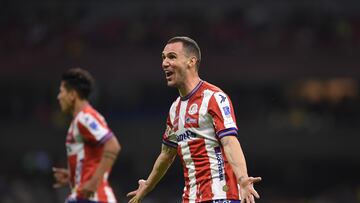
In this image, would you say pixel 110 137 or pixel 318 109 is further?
pixel 318 109

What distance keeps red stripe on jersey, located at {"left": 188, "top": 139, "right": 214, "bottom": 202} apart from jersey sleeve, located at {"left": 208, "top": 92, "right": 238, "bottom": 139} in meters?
0.23

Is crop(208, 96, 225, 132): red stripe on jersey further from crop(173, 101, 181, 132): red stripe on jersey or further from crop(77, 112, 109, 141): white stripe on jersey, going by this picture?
crop(77, 112, 109, 141): white stripe on jersey

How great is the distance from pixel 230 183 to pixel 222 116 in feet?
1.73

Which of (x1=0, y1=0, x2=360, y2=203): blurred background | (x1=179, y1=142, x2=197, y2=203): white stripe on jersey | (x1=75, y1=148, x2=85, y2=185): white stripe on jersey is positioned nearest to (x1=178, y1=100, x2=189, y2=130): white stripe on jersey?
(x1=179, y1=142, x2=197, y2=203): white stripe on jersey

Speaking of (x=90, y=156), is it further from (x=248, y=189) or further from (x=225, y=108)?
(x=248, y=189)

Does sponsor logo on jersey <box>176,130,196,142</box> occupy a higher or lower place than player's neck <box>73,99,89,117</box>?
lower

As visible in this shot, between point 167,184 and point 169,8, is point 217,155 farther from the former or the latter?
point 169,8

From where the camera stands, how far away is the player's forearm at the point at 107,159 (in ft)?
27.0

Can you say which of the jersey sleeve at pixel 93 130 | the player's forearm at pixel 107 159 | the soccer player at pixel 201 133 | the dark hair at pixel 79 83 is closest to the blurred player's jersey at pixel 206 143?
the soccer player at pixel 201 133

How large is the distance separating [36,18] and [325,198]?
9.90 m

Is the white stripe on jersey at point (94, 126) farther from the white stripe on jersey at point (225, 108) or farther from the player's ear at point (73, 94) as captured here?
the white stripe on jersey at point (225, 108)

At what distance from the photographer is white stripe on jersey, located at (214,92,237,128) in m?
→ 6.27

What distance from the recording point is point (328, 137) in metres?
21.5

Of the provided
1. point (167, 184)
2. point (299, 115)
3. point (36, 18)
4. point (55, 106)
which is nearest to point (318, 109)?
point (299, 115)
